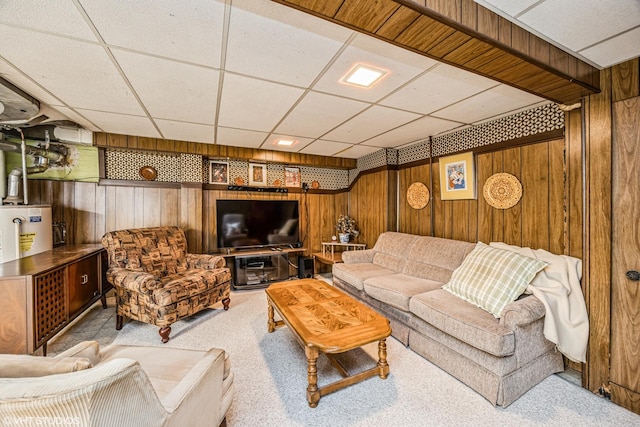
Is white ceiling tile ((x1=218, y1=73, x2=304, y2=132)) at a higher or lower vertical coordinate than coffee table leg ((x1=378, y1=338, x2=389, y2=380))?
higher

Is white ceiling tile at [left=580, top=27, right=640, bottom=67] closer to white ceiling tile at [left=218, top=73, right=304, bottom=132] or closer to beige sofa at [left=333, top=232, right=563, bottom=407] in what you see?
beige sofa at [left=333, top=232, right=563, bottom=407]

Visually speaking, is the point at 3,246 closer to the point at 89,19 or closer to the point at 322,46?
the point at 89,19

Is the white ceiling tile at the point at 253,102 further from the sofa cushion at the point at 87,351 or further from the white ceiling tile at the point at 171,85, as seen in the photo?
the sofa cushion at the point at 87,351

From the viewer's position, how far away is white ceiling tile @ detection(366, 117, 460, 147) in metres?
2.91

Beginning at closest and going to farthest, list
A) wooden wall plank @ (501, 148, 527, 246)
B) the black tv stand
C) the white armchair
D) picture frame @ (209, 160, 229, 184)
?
the white armchair
wooden wall plank @ (501, 148, 527, 246)
the black tv stand
picture frame @ (209, 160, 229, 184)

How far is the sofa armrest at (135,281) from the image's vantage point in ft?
8.12

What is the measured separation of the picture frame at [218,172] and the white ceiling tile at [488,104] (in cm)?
331

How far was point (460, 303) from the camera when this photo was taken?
6.92 ft

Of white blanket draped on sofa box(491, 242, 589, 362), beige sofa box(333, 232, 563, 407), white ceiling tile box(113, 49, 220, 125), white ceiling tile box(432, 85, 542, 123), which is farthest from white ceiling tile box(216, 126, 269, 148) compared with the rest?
white blanket draped on sofa box(491, 242, 589, 362)

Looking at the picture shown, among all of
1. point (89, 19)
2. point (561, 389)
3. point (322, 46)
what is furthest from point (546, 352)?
point (89, 19)

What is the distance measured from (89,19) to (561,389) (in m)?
3.80

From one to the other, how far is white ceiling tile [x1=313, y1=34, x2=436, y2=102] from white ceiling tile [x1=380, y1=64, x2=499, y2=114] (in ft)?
0.37

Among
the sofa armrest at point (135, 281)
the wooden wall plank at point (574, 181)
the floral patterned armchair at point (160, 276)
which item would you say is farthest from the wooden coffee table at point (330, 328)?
the wooden wall plank at point (574, 181)

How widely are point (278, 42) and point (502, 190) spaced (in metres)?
2.68
